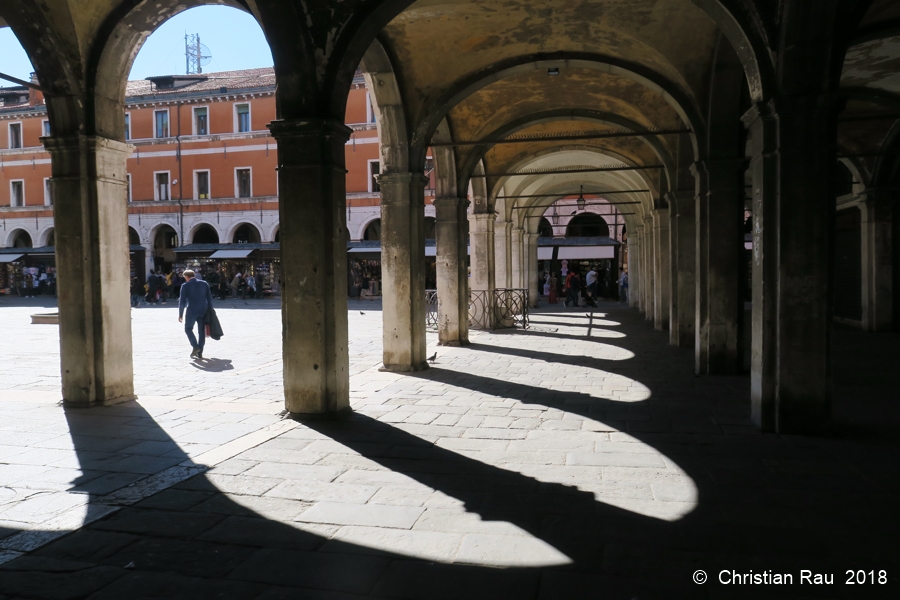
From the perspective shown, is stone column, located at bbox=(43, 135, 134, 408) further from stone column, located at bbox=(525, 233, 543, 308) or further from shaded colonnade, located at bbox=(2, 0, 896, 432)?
stone column, located at bbox=(525, 233, 543, 308)

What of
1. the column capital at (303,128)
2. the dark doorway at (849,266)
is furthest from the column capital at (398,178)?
the dark doorway at (849,266)

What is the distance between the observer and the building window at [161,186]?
32656 mm

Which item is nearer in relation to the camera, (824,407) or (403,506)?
(403,506)

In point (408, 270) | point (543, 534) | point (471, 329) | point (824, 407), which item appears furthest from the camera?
point (471, 329)

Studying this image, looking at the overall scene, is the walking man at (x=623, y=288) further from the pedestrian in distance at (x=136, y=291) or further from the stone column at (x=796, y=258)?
the stone column at (x=796, y=258)

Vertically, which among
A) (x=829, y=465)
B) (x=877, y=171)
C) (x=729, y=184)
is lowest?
(x=829, y=465)

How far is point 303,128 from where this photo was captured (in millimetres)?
5812

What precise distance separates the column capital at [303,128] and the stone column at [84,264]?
2.05 m

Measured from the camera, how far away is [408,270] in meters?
8.80

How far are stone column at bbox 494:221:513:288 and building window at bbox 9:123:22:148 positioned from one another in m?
27.8

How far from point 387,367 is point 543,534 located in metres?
5.90

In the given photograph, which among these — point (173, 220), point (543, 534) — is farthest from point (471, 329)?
point (173, 220)

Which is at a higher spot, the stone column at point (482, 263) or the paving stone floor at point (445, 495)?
the stone column at point (482, 263)

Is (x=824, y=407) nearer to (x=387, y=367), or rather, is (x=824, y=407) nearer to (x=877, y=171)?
(x=387, y=367)
